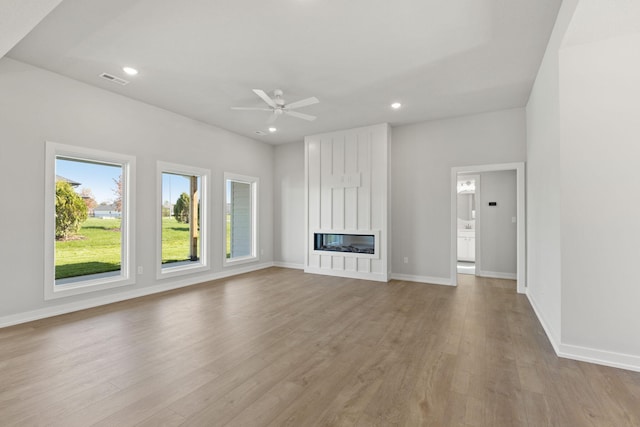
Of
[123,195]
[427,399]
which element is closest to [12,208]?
[123,195]

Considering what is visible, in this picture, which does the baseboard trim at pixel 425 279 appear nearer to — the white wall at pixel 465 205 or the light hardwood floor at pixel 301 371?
the light hardwood floor at pixel 301 371

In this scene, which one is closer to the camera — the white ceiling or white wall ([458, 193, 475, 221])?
the white ceiling

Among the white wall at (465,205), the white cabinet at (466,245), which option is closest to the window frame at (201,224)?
the white cabinet at (466,245)

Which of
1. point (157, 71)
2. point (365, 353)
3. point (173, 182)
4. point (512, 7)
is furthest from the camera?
point (173, 182)

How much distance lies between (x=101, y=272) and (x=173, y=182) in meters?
1.88

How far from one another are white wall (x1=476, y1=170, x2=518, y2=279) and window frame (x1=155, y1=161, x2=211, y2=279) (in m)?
5.60

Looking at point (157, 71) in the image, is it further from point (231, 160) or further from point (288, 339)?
point (288, 339)

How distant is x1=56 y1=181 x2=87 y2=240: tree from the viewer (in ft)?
13.3

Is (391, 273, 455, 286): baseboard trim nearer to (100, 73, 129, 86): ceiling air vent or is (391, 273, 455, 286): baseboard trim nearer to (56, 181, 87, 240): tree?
(56, 181, 87, 240): tree

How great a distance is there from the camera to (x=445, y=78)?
3938 millimetres

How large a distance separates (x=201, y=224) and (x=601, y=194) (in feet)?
19.2

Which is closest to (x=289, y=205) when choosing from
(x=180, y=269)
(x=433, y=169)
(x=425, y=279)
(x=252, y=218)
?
(x=252, y=218)

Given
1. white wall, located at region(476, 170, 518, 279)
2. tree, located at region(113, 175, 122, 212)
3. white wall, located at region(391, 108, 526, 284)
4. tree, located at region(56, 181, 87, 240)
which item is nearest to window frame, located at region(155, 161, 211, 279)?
tree, located at region(113, 175, 122, 212)

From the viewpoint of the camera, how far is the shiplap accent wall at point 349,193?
5812mm
